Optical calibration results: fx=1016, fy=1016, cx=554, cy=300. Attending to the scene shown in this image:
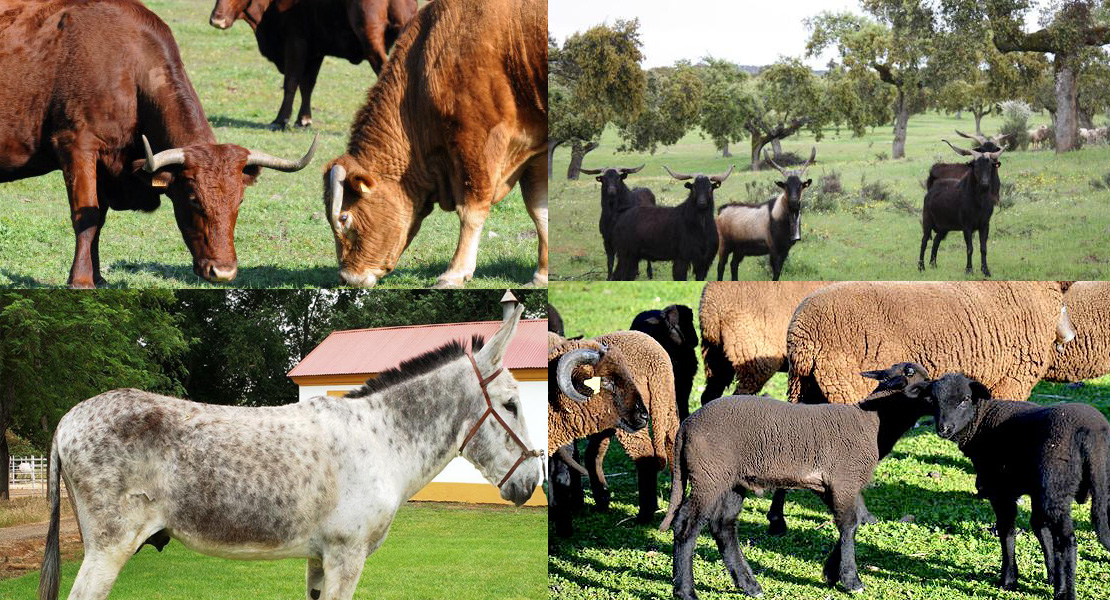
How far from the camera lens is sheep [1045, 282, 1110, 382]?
8.53 m

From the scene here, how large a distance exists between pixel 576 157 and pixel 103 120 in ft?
13.9

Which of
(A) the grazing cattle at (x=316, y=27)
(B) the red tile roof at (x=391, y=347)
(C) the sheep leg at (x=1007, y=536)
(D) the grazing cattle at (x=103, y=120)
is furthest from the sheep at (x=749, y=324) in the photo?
(D) the grazing cattle at (x=103, y=120)

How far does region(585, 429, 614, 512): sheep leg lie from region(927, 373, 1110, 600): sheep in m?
2.99

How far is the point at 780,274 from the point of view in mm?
9781

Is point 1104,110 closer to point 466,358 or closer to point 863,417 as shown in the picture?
point 863,417

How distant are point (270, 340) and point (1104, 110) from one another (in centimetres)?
784

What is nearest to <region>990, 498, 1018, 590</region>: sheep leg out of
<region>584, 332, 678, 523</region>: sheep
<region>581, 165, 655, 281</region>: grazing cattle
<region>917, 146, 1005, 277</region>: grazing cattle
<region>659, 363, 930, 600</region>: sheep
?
<region>659, 363, 930, 600</region>: sheep

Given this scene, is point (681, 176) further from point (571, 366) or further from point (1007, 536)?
point (1007, 536)

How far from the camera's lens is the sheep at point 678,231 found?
962cm

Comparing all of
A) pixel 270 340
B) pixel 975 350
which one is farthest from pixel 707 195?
pixel 270 340

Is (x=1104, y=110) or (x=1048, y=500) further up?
(x=1104, y=110)

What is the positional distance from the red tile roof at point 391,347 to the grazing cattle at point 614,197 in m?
1.94

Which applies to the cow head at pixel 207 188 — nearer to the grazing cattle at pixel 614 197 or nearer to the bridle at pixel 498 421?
the bridle at pixel 498 421

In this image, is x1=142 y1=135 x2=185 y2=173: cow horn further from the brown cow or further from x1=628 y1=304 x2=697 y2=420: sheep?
x1=628 y1=304 x2=697 y2=420: sheep
